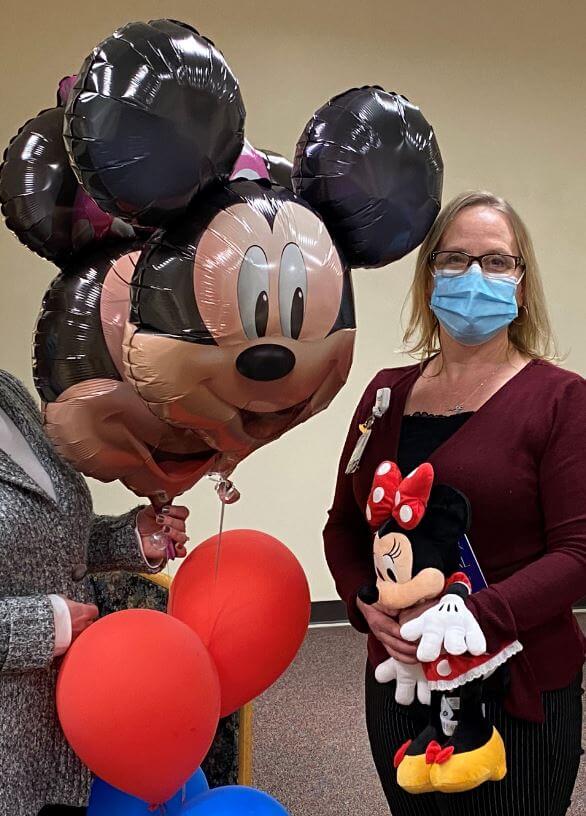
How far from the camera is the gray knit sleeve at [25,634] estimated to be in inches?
42.8

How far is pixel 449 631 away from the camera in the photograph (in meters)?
1.18

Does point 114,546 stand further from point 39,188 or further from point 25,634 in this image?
point 39,188

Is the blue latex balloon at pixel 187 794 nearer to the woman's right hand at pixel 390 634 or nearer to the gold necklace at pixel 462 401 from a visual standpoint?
the woman's right hand at pixel 390 634

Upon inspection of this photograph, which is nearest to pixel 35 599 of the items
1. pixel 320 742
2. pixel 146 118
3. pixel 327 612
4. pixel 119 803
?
pixel 119 803

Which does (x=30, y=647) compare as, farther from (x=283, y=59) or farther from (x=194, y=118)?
(x=283, y=59)

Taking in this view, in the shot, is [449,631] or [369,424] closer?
[449,631]

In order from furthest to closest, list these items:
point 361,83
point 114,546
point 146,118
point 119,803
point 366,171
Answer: point 361,83, point 114,546, point 119,803, point 366,171, point 146,118

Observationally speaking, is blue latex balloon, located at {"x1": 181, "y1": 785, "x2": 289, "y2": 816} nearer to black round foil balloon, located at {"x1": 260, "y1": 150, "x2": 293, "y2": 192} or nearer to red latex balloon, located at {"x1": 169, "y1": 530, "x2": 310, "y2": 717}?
red latex balloon, located at {"x1": 169, "y1": 530, "x2": 310, "y2": 717}

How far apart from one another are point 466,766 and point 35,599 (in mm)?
645

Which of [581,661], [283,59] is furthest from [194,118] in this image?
[283,59]

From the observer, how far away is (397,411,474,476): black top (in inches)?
53.4

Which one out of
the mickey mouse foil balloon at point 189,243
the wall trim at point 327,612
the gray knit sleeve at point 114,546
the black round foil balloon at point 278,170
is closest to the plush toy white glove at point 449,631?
the mickey mouse foil balloon at point 189,243

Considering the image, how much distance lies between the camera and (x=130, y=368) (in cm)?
96

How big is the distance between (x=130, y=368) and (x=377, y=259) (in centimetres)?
35
